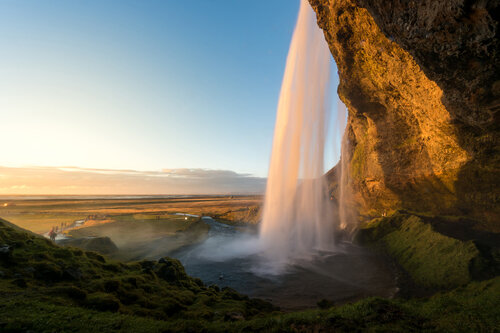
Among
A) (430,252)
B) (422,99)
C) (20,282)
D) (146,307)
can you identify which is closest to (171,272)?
(146,307)

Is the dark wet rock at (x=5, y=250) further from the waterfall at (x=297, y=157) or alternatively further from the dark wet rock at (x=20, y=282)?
the waterfall at (x=297, y=157)

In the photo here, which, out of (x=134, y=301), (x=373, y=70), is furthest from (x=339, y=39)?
(x=134, y=301)

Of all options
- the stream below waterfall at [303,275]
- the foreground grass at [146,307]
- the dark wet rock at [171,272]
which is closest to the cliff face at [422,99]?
the foreground grass at [146,307]

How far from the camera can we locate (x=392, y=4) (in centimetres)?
1129

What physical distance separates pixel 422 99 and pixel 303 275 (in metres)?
19.6

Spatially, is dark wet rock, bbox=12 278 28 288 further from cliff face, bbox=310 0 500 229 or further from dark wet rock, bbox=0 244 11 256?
cliff face, bbox=310 0 500 229

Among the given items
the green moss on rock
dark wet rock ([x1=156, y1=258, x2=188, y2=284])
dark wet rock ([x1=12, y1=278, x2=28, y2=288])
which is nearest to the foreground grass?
dark wet rock ([x1=12, y1=278, x2=28, y2=288])

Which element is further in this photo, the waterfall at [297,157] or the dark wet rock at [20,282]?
the waterfall at [297,157]

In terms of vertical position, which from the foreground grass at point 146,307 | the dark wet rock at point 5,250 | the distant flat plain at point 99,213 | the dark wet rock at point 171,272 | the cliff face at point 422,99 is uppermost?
the cliff face at point 422,99

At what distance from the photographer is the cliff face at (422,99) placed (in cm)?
1007

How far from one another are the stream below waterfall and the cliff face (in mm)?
11323

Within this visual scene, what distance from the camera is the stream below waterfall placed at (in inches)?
653

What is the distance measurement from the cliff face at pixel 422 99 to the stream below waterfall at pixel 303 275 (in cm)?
1132

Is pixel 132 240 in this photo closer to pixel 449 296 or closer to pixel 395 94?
pixel 449 296
